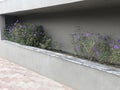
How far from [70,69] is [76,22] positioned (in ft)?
A: 7.51

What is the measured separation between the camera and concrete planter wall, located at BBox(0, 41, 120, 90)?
382cm

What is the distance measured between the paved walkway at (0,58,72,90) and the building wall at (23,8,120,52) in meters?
1.76

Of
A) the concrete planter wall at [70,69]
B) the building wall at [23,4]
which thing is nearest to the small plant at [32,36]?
the concrete planter wall at [70,69]

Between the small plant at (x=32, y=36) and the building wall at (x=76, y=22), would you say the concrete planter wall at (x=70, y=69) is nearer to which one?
the small plant at (x=32, y=36)

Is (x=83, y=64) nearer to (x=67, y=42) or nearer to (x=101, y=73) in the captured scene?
(x=101, y=73)

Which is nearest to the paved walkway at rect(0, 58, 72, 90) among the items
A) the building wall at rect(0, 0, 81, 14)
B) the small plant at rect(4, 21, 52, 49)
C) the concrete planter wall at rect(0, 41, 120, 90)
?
the concrete planter wall at rect(0, 41, 120, 90)

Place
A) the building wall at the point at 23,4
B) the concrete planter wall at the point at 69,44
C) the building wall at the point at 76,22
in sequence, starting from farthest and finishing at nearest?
the building wall at the point at 23,4
the building wall at the point at 76,22
the concrete planter wall at the point at 69,44

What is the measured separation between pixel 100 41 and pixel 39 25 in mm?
3733

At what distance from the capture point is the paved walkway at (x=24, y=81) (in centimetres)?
477

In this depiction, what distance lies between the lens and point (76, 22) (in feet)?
21.4

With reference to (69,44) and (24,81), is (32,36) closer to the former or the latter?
(69,44)

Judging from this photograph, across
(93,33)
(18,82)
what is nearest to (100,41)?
(93,33)

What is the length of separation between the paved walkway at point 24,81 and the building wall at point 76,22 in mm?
1760

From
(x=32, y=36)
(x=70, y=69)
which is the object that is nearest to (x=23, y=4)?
(x=32, y=36)
